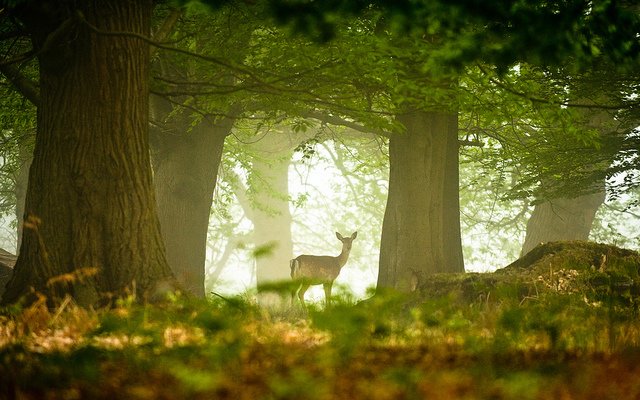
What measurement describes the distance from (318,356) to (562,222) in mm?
17975

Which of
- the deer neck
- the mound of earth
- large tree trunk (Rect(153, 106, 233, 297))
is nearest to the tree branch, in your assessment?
large tree trunk (Rect(153, 106, 233, 297))

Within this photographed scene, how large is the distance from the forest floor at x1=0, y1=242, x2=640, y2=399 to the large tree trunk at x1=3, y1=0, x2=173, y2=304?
124cm

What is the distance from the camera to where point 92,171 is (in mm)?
6633

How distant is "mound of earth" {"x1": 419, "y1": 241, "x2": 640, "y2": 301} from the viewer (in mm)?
7520

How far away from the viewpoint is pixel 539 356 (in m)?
3.62

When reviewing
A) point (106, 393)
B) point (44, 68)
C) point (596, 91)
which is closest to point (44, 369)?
point (106, 393)

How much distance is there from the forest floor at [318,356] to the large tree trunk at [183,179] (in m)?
7.47

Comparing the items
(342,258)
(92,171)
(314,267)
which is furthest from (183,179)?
(92,171)

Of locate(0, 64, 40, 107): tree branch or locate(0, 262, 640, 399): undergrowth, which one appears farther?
locate(0, 64, 40, 107): tree branch

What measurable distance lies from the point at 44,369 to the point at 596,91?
10.3m

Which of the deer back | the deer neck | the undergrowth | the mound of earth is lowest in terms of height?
the undergrowth

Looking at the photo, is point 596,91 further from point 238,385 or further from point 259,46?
point 238,385

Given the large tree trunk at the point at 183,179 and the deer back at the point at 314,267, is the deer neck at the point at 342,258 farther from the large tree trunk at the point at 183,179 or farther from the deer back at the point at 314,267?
the large tree trunk at the point at 183,179

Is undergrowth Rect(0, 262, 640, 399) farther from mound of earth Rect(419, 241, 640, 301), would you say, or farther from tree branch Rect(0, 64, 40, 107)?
tree branch Rect(0, 64, 40, 107)
